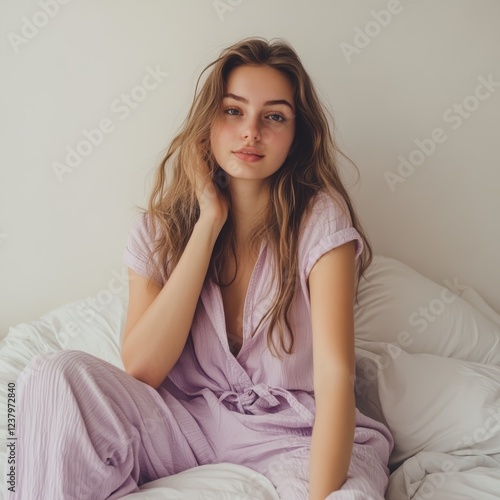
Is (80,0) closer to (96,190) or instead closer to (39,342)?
(96,190)

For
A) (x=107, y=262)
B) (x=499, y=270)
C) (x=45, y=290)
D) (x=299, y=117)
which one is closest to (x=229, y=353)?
(x=299, y=117)

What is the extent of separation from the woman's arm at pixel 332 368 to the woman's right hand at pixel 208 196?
25cm

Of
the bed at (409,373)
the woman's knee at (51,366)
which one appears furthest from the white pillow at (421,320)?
the woman's knee at (51,366)

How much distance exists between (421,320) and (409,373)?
264 mm

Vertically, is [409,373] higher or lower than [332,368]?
lower

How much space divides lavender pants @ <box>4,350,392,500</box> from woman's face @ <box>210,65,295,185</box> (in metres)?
0.49

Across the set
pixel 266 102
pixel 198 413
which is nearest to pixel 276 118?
pixel 266 102

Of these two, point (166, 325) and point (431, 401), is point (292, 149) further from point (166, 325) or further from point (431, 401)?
point (431, 401)

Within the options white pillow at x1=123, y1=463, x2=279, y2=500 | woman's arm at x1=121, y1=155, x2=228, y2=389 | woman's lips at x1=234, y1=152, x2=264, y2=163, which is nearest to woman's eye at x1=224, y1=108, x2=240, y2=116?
woman's lips at x1=234, y1=152, x2=264, y2=163

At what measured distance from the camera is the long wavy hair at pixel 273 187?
1310 mm

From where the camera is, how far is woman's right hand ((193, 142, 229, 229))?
1364 millimetres

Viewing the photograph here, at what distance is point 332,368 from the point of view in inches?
45.3

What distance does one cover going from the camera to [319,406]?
3.73ft

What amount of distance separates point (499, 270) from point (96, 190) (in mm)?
1231
